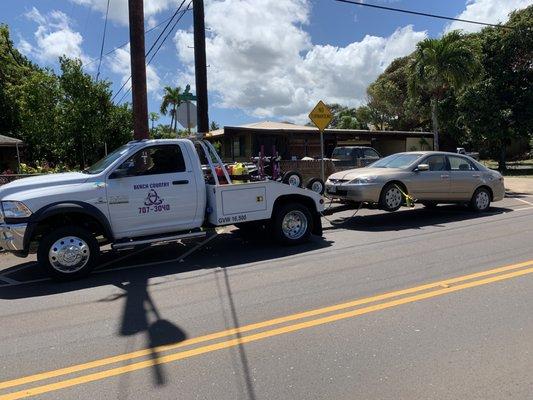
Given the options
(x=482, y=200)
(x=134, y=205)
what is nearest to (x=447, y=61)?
(x=482, y=200)

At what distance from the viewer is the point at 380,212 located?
1298 centimetres

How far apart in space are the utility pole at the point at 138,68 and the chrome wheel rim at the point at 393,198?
5.38m

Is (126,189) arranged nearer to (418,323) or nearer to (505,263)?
(418,323)

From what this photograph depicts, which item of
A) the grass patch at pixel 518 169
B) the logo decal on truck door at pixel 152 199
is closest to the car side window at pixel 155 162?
the logo decal on truck door at pixel 152 199

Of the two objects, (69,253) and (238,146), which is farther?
(238,146)

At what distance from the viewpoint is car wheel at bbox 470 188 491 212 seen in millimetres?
12445

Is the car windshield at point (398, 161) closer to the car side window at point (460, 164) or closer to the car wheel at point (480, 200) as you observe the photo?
the car side window at point (460, 164)

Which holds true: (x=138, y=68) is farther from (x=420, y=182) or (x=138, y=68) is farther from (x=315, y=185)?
(x=315, y=185)

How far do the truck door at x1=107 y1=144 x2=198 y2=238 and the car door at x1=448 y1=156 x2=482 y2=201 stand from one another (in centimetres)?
700

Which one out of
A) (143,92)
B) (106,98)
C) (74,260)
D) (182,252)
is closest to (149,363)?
(74,260)

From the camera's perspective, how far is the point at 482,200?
41.2 ft

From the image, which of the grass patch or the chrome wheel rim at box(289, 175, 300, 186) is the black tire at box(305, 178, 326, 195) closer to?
the chrome wheel rim at box(289, 175, 300, 186)

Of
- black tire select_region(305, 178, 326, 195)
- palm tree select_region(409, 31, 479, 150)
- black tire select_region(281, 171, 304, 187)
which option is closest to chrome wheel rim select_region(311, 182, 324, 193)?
black tire select_region(305, 178, 326, 195)

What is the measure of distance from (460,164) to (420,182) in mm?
1636
